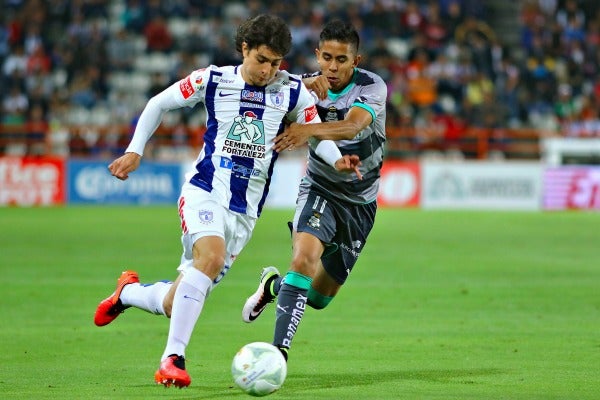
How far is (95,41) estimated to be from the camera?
97.8 feet

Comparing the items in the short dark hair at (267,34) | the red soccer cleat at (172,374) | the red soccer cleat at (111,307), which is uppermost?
the short dark hair at (267,34)

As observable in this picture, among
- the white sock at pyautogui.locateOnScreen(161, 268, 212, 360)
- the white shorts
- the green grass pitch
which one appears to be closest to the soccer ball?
the green grass pitch

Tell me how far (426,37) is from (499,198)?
5.75m

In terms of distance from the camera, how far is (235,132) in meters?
7.64

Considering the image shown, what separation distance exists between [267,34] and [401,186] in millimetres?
20767

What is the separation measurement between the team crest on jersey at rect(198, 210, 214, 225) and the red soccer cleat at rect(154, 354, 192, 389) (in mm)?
962

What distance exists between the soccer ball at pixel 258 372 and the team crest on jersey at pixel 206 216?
0.97m

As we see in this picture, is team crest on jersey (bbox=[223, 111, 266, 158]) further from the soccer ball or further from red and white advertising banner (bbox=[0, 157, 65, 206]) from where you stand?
red and white advertising banner (bbox=[0, 157, 65, 206])

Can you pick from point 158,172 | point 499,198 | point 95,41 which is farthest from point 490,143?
point 95,41

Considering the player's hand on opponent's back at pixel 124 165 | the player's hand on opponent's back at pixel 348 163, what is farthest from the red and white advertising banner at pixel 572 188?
the player's hand on opponent's back at pixel 124 165

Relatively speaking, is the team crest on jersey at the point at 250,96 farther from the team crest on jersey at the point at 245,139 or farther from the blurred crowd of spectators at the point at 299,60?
the blurred crowd of spectators at the point at 299,60

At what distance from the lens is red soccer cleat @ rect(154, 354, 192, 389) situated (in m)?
6.77

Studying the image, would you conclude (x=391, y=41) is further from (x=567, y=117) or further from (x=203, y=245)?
(x=203, y=245)

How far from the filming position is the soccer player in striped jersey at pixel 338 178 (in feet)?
27.2
